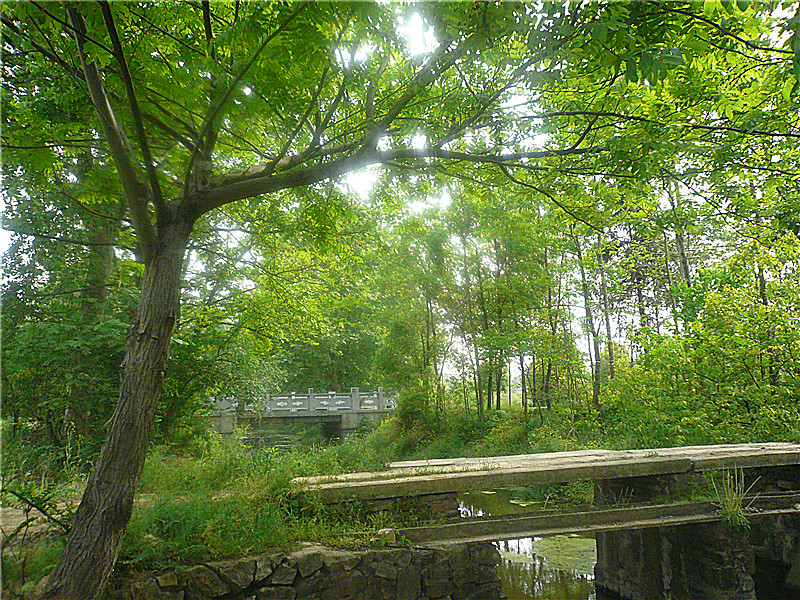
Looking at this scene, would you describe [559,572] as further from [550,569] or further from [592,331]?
[592,331]

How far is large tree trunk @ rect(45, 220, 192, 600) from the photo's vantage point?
116 inches

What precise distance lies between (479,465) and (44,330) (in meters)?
6.04

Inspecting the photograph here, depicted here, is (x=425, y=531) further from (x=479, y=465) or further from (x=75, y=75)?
(x=75, y=75)

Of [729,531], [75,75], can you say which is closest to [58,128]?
[75,75]

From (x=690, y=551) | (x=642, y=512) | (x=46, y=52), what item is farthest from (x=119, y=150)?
(x=690, y=551)

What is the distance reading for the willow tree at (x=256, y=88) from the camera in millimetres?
2783

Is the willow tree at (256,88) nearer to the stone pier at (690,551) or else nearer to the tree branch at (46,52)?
the tree branch at (46,52)

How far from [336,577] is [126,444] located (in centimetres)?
197

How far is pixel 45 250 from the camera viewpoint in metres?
6.71

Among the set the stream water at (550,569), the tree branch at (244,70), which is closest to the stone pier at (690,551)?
the stream water at (550,569)

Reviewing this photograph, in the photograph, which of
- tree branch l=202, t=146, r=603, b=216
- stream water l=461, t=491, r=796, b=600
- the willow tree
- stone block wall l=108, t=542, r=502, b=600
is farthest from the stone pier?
tree branch l=202, t=146, r=603, b=216

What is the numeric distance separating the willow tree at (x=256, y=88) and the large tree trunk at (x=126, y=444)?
0.01 meters

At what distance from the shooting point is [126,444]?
3225 millimetres

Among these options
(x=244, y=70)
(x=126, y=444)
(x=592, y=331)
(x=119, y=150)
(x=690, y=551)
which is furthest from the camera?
(x=592, y=331)
